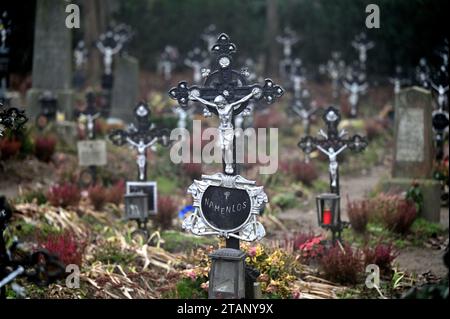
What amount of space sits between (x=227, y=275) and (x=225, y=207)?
0.74 metres

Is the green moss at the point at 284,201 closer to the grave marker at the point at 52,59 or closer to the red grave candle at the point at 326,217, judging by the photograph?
the red grave candle at the point at 326,217

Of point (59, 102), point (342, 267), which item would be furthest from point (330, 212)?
point (59, 102)

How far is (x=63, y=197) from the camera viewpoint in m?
12.0

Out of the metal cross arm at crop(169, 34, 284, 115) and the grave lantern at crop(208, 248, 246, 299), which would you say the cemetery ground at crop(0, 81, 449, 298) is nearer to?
the grave lantern at crop(208, 248, 246, 299)

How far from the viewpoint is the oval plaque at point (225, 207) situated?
7855mm

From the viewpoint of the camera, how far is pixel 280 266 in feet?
27.8

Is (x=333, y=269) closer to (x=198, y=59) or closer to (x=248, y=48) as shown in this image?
(x=198, y=59)

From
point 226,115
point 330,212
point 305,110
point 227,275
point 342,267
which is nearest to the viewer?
point 227,275

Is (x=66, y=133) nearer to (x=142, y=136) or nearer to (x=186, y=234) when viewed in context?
(x=142, y=136)

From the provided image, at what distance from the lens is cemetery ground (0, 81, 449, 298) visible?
8.73 metres

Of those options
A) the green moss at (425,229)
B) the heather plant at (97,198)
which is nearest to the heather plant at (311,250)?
the green moss at (425,229)

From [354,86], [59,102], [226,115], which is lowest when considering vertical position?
[226,115]
